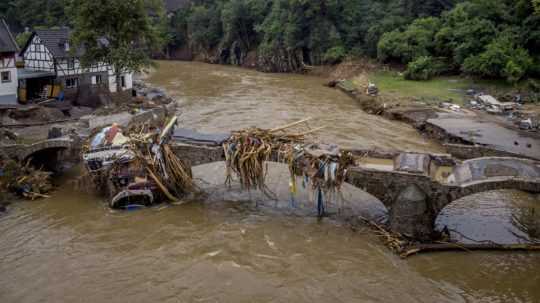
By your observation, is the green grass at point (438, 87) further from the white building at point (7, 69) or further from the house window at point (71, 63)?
the white building at point (7, 69)

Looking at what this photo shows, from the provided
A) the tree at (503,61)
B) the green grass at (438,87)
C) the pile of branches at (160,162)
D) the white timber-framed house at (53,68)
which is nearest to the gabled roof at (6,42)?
the white timber-framed house at (53,68)

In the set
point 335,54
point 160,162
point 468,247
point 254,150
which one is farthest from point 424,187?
point 335,54

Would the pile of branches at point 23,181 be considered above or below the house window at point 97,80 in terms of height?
below

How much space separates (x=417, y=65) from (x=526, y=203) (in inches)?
1120

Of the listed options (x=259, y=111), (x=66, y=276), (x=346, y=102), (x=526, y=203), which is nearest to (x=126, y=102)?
(x=259, y=111)

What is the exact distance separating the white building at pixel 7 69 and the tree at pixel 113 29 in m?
4.63

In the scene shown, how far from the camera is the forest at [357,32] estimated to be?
46344mm

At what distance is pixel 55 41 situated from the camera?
4278cm

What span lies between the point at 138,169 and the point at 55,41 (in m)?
24.8

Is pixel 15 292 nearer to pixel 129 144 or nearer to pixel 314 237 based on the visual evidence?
pixel 129 144

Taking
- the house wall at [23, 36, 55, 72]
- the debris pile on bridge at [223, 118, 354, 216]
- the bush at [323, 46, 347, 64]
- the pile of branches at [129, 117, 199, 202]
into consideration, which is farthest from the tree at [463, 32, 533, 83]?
the house wall at [23, 36, 55, 72]

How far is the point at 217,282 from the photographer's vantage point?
1788 cm

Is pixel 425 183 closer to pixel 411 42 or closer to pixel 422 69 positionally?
pixel 422 69

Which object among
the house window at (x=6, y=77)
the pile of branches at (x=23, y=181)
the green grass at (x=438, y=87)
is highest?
the house window at (x=6, y=77)
